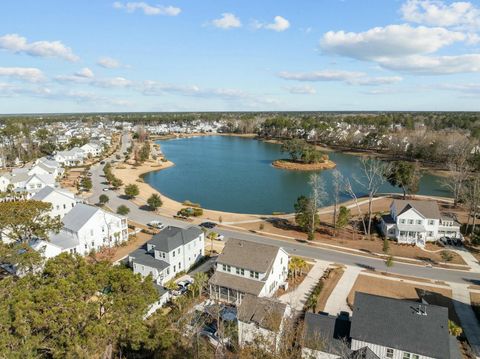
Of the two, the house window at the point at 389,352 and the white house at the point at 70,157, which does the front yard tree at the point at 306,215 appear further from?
the white house at the point at 70,157

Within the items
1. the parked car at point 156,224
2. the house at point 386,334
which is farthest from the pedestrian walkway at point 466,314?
the parked car at point 156,224

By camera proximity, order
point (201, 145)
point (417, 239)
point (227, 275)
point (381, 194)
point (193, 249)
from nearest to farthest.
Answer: point (227, 275), point (193, 249), point (417, 239), point (381, 194), point (201, 145)

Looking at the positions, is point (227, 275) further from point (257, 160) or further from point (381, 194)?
point (257, 160)

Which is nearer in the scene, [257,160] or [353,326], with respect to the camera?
[353,326]

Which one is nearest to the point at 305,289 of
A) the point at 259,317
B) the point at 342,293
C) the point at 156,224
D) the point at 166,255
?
the point at 342,293

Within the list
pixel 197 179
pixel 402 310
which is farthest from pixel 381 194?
pixel 402 310

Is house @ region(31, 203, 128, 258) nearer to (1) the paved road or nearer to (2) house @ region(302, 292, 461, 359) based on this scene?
(1) the paved road

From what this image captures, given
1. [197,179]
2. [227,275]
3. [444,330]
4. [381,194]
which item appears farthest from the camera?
[197,179]

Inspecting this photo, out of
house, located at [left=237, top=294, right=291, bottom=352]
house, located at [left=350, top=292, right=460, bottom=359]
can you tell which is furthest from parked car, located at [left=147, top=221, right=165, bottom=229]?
house, located at [left=350, top=292, right=460, bottom=359]
